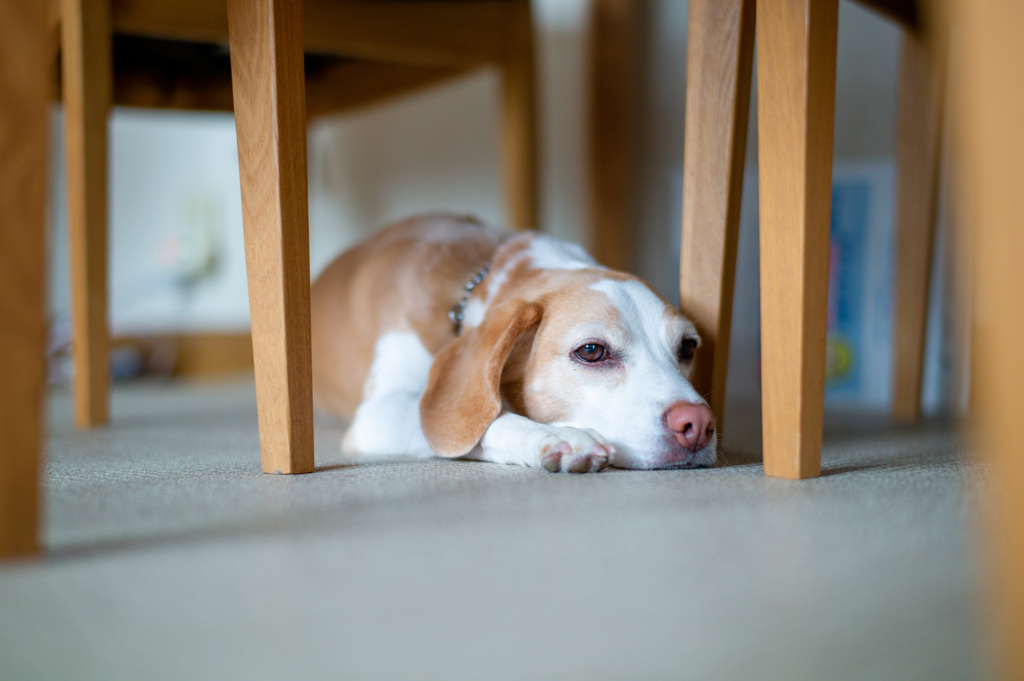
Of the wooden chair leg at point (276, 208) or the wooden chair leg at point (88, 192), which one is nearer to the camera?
the wooden chair leg at point (276, 208)

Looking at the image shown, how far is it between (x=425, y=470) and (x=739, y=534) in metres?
0.52

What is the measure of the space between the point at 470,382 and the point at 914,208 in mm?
1266

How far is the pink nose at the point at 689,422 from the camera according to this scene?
114 centimetres

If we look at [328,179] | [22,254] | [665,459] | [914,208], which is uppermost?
[328,179]

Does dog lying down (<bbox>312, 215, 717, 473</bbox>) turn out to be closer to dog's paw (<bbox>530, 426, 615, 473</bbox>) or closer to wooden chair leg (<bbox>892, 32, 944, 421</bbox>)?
dog's paw (<bbox>530, 426, 615, 473</bbox>)

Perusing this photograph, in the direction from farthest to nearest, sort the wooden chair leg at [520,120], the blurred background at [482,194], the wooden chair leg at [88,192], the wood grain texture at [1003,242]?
1. the blurred background at [482,194]
2. the wooden chair leg at [520,120]
3. the wooden chair leg at [88,192]
4. the wood grain texture at [1003,242]

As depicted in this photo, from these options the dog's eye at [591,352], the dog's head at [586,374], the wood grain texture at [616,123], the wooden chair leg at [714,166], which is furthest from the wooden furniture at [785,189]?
the wood grain texture at [616,123]

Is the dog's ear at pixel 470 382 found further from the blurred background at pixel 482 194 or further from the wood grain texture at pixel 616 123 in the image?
the wood grain texture at pixel 616 123

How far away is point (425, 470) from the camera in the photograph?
1.17 meters

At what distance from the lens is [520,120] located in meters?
2.35

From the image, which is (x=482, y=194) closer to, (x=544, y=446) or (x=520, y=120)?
(x=520, y=120)

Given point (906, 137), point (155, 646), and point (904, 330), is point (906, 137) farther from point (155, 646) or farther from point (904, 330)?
point (155, 646)

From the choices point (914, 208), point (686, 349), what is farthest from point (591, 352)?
point (914, 208)

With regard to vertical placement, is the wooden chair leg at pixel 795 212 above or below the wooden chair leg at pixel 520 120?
below
